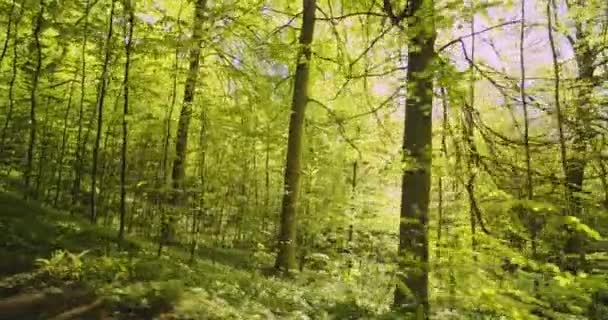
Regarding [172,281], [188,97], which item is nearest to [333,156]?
[188,97]

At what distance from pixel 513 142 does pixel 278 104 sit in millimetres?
6333

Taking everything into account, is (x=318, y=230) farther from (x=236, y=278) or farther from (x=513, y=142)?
(x=513, y=142)

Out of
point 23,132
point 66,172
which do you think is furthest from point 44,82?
point 66,172

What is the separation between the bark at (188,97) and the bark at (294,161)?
1.99m

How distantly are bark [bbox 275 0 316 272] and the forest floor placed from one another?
2.01 ft

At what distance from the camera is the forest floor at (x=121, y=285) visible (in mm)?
5469

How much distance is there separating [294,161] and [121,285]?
4416 millimetres

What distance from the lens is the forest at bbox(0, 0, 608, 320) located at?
13.9ft

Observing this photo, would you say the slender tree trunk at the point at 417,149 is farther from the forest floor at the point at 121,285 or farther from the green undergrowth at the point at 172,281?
the forest floor at the point at 121,285

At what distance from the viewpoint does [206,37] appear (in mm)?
7629

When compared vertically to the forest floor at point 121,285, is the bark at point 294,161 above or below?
above

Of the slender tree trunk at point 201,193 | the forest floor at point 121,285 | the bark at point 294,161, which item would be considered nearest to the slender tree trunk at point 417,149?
the forest floor at point 121,285

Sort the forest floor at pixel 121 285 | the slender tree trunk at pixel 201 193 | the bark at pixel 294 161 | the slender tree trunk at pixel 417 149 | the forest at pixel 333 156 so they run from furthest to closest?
the bark at pixel 294 161 → the slender tree trunk at pixel 201 193 → the forest floor at pixel 121 285 → the slender tree trunk at pixel 417 149 → the forest at pixel 333 156

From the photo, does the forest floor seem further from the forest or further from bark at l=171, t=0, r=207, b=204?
bark at l=171, t=0, r=207, b=204
